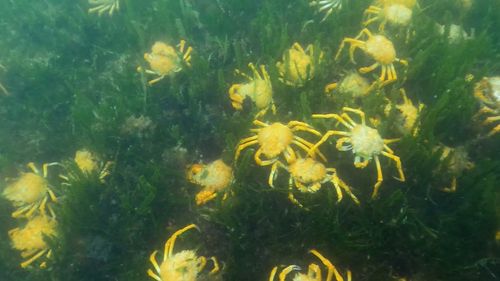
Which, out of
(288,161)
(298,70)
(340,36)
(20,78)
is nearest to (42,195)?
(20,78)

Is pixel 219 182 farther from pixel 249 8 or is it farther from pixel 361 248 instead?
pixel 249 8

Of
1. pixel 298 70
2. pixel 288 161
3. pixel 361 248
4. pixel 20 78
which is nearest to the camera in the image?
pixel 361 248

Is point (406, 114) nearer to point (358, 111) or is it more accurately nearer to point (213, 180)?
point (358, 111)

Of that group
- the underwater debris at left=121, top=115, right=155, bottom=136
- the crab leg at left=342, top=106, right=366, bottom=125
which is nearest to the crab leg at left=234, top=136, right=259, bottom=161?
the crab leg at left=342, top=106, right=366, bottom=125

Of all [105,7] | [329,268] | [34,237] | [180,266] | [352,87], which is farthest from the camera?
[105,7]

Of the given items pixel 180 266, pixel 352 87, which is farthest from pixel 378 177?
pixel 180 266

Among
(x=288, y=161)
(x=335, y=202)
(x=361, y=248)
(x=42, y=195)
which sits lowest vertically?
(x=42, y=195)
